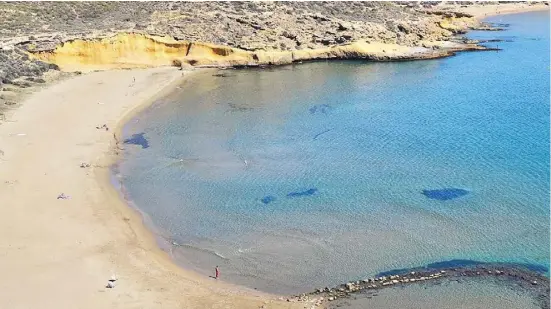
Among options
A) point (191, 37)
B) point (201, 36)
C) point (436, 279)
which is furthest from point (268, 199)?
point (201, 36)

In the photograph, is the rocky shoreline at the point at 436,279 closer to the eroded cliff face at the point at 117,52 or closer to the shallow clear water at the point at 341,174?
the shallow clear water at the point at 341,174

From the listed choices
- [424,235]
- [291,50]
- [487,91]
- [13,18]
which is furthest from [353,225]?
[13,18]

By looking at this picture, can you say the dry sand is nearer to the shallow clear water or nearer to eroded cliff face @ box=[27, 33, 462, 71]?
the shallow clear water

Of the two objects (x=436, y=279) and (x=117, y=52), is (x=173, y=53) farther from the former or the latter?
(x=436, y=279)

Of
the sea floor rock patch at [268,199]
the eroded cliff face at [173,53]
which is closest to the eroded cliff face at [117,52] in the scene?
the eroded cliff face at [173,53]

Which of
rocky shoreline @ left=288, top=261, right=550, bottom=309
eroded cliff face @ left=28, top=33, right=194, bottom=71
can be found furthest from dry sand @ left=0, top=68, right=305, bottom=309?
eroded cliff face @ left=28, top=33, right=194, bottom=71

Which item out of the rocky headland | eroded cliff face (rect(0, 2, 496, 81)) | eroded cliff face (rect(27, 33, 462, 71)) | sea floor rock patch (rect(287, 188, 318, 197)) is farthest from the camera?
eroded cliff face (rect(0, 2, 496, 81))
